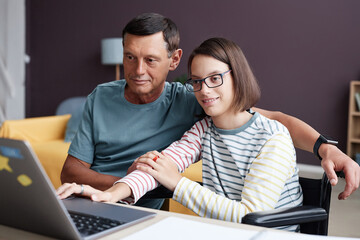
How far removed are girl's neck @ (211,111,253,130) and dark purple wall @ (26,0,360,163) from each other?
3.25m

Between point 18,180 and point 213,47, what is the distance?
0.78m

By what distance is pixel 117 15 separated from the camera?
5320 millimetres

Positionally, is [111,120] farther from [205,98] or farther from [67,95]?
[67,95]

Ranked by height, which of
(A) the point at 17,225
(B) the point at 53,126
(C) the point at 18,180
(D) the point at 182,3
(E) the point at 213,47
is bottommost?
(B) the point at 53,126

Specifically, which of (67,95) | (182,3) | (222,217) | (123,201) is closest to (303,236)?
(222,217)

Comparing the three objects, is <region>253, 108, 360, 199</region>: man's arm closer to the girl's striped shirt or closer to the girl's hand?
the girl's striped shirt

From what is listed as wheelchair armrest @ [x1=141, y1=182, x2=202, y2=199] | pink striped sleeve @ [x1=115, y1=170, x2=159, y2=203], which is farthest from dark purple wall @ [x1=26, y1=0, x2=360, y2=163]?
pink striped sleeve @ [x1=115, y1=170, x2=159, y2=203]

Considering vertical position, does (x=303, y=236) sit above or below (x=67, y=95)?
above

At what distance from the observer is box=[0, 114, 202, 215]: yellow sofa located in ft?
10.8

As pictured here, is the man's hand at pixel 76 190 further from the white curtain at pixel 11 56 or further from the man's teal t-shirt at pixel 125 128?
the white curtain at pixel 11 56

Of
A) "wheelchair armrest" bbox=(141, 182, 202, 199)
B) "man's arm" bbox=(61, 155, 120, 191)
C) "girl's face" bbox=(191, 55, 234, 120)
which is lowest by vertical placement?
"man's arm" bbox=(61, 155, 120, 191)

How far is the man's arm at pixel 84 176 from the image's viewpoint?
5.00 ft

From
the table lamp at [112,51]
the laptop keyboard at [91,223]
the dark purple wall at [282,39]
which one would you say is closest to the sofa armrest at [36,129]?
the table lamp at [112,51]

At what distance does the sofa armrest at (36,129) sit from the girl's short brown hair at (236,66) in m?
2.72
